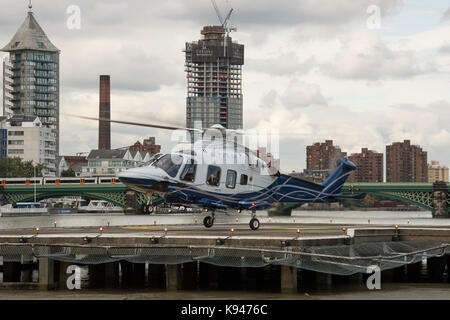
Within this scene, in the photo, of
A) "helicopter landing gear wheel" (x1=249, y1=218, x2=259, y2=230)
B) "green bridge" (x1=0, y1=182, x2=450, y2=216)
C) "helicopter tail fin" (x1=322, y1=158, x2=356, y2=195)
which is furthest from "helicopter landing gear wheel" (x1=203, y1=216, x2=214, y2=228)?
"green bridge" (x1=0, y1=182, x2=450, y2=216)

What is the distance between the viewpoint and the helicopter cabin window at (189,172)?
126ft

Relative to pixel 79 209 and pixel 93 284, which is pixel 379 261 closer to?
pixel 93 284

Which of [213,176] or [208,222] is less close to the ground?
[213,176]

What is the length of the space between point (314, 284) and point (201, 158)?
26.0 feet

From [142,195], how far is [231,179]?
329 ft

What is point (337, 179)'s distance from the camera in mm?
47000

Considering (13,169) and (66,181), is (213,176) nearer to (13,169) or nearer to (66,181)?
(66,181)

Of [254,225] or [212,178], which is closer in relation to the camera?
[212,178]

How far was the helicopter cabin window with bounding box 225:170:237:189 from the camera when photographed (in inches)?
1564

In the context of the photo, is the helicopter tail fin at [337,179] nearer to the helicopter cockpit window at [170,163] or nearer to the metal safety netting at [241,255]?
the metal safety netting at [241,255]

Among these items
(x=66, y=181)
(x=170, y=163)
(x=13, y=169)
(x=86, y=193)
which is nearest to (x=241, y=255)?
(x=170, y=163)

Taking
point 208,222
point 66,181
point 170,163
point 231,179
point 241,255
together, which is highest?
point 170,163

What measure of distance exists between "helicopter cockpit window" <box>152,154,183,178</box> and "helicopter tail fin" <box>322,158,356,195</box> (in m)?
11.2

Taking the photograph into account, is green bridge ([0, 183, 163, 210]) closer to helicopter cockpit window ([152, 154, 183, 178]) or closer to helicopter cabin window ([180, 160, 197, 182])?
helicopter cabin window ([180, 160, 197, 182])
